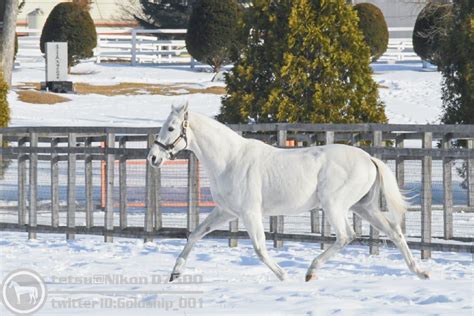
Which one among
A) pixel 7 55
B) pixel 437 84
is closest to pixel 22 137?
pixel 7 55

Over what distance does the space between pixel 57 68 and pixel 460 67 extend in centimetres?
2075

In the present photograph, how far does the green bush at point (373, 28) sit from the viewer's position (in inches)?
1730

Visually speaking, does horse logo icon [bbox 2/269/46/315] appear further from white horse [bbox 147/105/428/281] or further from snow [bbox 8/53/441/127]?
snow [bbox 8/53/441/127]

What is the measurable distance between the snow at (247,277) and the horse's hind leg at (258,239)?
152 mm

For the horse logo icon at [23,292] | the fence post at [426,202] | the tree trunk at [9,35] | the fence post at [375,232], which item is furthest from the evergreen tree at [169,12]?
the horse logo icon at [23,292]

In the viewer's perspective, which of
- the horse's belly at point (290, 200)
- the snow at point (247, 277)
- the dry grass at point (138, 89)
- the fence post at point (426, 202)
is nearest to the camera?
the snow at point (247, 277)

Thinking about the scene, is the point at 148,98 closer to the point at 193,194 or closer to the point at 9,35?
the point at 9,35

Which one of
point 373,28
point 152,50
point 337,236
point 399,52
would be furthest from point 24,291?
point 399,52

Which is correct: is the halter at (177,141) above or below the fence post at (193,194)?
above

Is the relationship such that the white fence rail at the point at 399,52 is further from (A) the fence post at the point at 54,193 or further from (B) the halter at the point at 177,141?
(B) the halter at the point at 177,141

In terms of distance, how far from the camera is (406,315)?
905 centimetres

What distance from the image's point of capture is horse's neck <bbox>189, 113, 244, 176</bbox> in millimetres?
11711

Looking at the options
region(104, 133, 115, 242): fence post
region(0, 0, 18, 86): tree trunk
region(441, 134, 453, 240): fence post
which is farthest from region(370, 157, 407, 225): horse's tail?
region(0, 0, 18, 86): tree trunk

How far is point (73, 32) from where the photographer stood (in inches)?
1780
